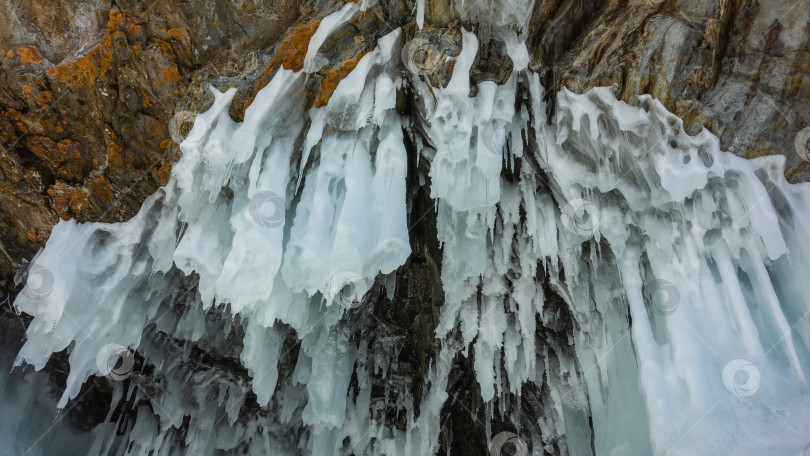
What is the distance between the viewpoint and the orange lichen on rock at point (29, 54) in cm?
477

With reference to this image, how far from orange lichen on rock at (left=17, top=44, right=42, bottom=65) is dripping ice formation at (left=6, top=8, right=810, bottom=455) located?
1.62 meters

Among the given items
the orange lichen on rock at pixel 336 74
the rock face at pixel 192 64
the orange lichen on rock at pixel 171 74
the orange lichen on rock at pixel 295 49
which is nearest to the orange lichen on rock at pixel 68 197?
the rock face at pixel 192 64

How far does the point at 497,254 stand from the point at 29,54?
5014mm

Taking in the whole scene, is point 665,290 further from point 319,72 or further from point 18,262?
point 18,262

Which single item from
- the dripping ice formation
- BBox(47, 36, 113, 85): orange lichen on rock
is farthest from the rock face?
the dripping ice formation

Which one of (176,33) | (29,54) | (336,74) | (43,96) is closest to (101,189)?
(43,96)

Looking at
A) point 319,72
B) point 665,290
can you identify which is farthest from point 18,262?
point 665,290

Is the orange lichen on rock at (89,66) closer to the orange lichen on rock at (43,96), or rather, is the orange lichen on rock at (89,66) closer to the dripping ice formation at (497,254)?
Answer: the orange lichen on rock at (43,96)

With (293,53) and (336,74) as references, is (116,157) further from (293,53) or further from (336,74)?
(336,74)

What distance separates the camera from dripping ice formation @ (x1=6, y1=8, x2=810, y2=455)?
12.3 feet

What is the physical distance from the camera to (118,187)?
516cm

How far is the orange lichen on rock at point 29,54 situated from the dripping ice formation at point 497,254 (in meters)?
1.62

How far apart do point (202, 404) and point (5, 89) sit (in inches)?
172

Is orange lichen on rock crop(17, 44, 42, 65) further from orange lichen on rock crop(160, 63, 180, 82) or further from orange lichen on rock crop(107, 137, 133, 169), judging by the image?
orange lichen on rock crop(160, 63, 180, 82)
